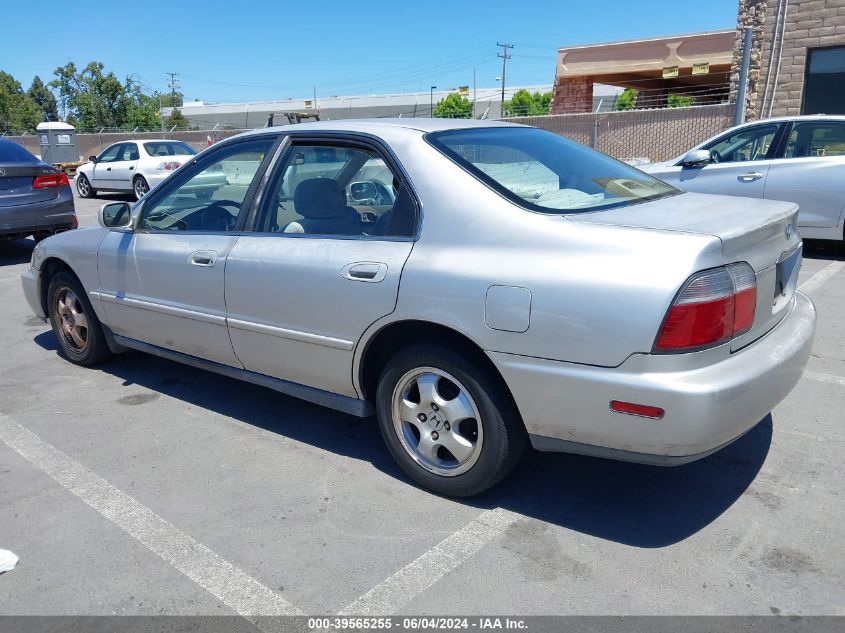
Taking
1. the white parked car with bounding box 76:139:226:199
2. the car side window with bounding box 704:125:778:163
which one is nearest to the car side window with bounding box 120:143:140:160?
the white parked car with bounding box 76:139:226:199

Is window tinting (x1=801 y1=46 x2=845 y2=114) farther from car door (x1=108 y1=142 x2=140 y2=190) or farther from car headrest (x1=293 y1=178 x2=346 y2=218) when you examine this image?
car door (x1=108 y1=142 x2=140 y2=190)

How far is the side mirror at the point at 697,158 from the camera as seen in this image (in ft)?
26.2

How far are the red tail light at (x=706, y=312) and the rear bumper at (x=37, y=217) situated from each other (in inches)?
350

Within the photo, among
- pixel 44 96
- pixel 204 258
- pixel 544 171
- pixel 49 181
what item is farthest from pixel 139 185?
pixel 44 96

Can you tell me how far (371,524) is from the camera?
122 inches

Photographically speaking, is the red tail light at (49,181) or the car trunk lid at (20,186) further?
the red tail light at (49,181)

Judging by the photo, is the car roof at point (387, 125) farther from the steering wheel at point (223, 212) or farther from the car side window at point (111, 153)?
the car side window at point (111, 153)

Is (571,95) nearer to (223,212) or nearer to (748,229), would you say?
(223,212)

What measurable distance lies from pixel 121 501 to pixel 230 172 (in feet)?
6.39

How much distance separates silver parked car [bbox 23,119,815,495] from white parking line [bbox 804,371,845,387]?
4.46ft

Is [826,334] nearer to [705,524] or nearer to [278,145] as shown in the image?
[705,524]

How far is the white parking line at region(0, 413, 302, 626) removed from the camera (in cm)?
262

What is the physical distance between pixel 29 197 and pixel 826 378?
909 cm

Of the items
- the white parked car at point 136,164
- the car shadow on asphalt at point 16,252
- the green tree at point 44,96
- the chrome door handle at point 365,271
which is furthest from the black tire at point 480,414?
the green tree at point 44,96
